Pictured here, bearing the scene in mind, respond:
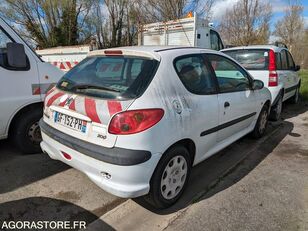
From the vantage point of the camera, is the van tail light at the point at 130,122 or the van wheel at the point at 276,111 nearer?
the van tail light at the point at 130,122

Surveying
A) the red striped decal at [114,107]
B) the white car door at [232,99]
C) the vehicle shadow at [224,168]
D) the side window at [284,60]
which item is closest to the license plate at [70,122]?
the red striped decal at [114,107]

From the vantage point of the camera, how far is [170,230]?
2451 millimetres

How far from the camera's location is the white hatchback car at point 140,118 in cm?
230

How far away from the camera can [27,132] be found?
3.82 m

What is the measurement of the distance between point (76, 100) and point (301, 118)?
19.7ft

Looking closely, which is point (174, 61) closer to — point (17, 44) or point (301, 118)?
point (17, 44)

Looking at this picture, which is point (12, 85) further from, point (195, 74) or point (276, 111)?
point (276, 111)

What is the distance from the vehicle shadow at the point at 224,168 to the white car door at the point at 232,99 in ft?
1.34

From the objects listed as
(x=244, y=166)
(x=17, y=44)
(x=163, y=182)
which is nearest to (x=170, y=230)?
(x=163, y=182)

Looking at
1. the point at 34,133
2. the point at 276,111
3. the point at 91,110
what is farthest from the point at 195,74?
the point at 276,111

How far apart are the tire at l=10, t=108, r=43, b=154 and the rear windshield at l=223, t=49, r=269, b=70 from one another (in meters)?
4.46

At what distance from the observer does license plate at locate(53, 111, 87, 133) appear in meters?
2.51

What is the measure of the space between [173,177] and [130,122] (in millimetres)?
867

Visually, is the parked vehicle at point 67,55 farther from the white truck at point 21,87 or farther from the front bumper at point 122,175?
the front bumper at point 122,175
